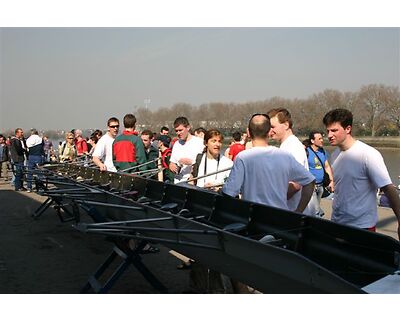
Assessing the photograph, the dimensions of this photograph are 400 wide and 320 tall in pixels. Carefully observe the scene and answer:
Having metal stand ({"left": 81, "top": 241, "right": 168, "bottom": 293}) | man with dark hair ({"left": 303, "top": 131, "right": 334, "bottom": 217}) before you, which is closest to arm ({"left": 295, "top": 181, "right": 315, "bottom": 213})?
metal stand ({"left": 81, "top": 241, "right": 168, "bottom": 293})

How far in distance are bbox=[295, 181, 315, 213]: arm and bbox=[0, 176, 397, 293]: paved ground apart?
1.58 m

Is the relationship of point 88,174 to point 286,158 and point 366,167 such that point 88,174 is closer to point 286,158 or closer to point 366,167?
point 286,158

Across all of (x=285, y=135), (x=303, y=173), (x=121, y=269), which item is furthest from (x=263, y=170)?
(x=121, y=269)

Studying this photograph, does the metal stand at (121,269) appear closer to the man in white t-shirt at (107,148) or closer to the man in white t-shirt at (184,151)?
the man in white t-shirt at (184,151)

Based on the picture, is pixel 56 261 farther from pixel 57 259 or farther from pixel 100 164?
pixel 100 164

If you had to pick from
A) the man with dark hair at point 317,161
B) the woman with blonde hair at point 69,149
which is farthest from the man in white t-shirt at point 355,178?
the woman with blonde hair at point 69,149

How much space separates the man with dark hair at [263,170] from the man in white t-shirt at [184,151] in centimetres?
259

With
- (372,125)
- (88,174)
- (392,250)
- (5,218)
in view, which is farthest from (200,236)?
(372,125)

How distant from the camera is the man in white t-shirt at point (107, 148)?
700 cm

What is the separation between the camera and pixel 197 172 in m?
5.54

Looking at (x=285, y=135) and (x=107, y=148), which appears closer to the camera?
(x=285, y=135)

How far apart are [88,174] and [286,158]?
513 centimetres

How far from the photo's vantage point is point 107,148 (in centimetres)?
707

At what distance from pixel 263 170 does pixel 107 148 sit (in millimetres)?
4039
